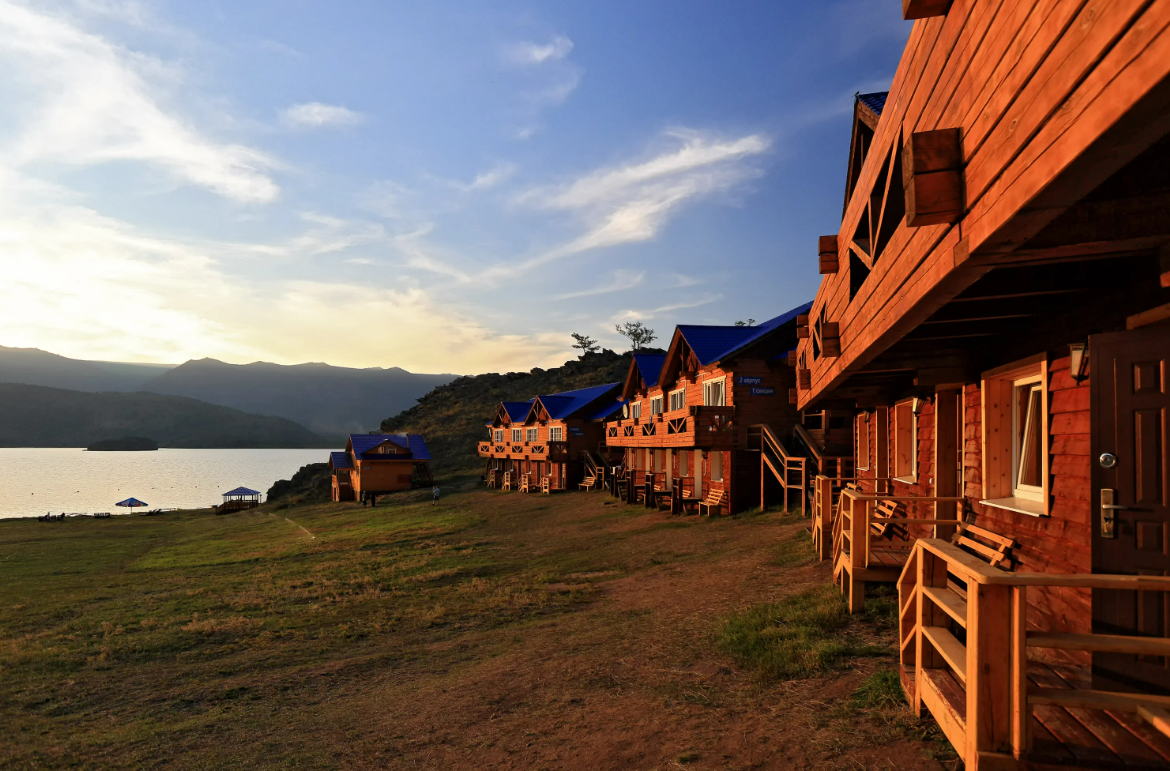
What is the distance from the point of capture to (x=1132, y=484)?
5359 millimetres

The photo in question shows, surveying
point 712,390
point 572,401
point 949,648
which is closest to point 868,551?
point 949,648

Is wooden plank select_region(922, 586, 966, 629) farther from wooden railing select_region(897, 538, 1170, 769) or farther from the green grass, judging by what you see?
the green grass

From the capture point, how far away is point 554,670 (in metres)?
9.63

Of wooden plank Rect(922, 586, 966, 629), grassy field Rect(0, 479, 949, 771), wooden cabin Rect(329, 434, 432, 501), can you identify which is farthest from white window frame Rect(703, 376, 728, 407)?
wooden cabin Rect(329, 434, 432, 501)

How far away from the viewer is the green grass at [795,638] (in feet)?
26.6

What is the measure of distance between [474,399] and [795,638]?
105 m

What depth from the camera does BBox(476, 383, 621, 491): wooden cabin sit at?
4781 centimetres

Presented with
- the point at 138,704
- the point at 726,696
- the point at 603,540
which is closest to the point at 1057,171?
the point at 726,696

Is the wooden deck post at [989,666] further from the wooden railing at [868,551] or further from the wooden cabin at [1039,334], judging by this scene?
the wooden railing at [868,551]

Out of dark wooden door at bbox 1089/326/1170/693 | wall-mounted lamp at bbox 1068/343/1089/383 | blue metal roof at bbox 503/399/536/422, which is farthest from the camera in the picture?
blue metal roof at bbox 503/399/536/422

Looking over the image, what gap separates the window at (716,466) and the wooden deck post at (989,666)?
80.8ft

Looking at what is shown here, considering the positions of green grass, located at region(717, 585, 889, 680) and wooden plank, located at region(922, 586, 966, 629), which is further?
green grass, located at region(717, 585, 889, 680)

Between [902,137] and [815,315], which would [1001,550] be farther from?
[815,315]

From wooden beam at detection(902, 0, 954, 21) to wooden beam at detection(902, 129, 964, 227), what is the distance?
2.85ft
